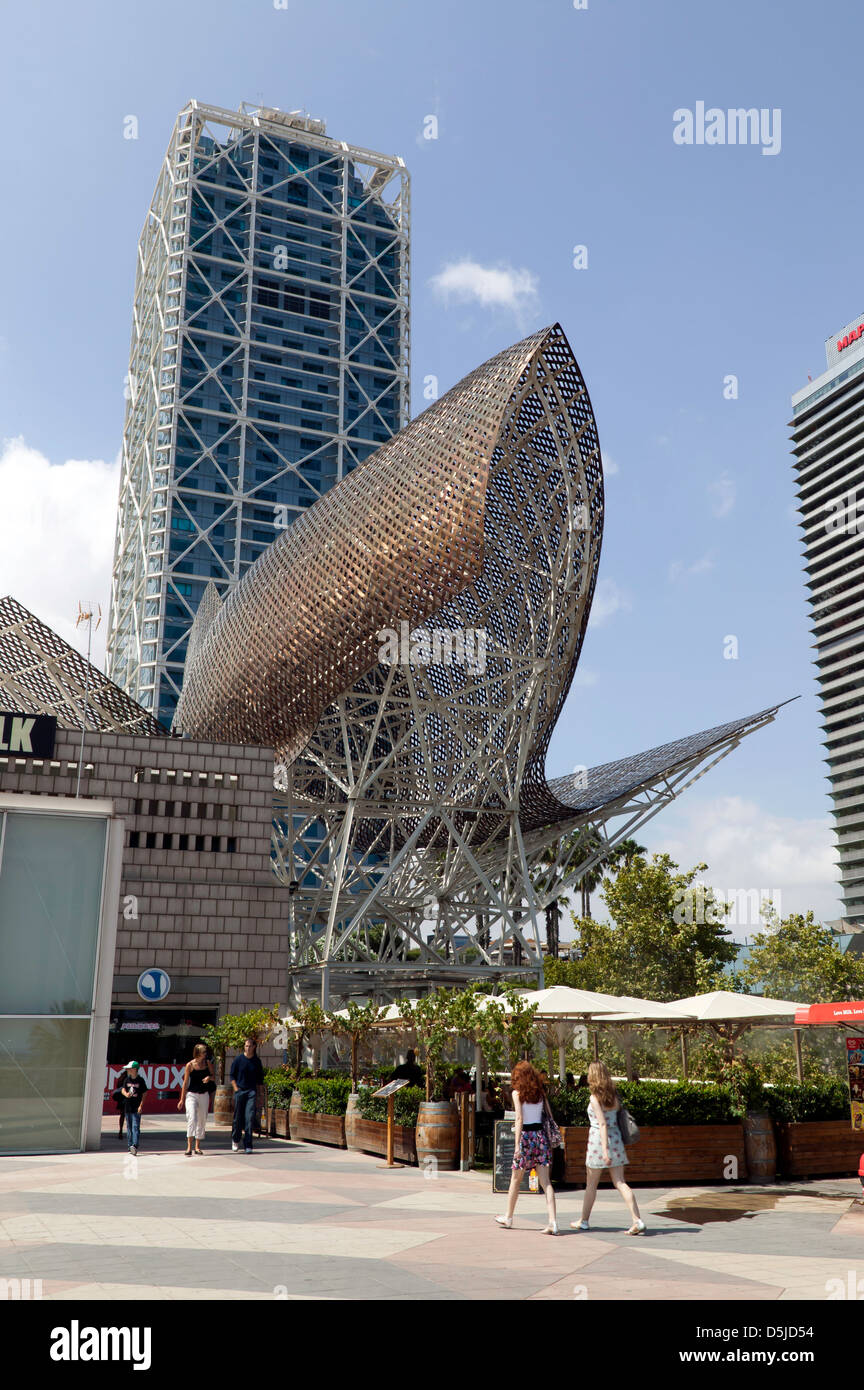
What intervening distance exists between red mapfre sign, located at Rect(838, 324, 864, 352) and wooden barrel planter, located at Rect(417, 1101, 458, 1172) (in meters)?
153

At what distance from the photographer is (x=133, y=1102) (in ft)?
58.5

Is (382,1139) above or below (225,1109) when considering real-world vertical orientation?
above

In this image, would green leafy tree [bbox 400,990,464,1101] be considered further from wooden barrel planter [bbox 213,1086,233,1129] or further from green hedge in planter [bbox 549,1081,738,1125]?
wooden barrel planter [bbox 213,1086,233,1129]

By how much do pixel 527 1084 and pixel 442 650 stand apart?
3459cm

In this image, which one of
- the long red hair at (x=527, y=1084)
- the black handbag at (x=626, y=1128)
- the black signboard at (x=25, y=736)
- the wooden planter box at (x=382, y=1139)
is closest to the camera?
the black handbag at (x=626, y=1128)

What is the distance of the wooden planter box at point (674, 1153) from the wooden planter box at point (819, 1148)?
0.89 m

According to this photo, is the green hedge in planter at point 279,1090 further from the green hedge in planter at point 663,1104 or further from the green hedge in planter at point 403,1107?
the green hedge in planter at point 663,1104

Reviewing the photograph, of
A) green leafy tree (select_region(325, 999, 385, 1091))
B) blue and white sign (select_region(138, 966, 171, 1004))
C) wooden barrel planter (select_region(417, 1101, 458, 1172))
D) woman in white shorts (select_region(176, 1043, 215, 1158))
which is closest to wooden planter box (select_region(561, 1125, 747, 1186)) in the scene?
wooden barrel planter (select_region(417, 1101, 458, 1172))

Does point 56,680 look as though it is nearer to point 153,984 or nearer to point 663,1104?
point 153,984

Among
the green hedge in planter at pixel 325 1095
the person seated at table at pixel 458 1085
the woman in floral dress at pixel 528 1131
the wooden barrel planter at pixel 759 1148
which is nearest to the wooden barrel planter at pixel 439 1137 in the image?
the person seated at table at pixel 458 1085

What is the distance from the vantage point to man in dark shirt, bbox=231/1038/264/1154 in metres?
17.5

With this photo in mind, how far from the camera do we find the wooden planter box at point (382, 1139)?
57.7 ft

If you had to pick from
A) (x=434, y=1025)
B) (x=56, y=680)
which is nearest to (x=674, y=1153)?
(x=434, y=1025)
